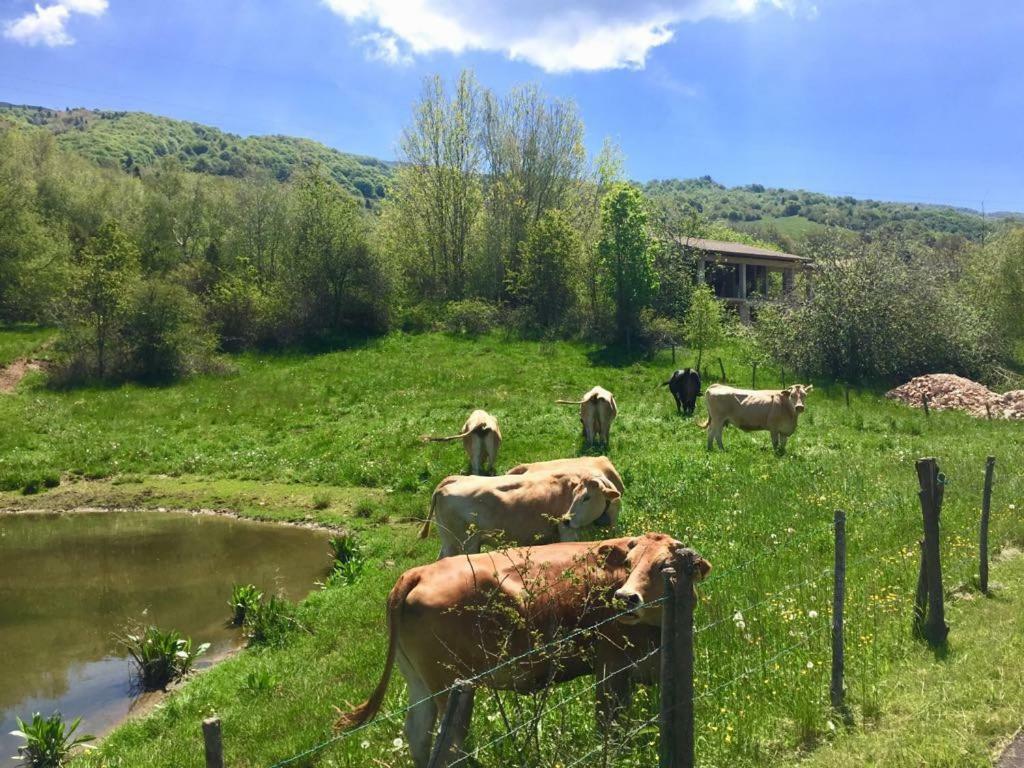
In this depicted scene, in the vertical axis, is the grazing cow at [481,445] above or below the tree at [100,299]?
below

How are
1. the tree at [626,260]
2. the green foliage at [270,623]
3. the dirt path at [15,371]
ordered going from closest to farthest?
the green foliage at [270,623]
the dirt path at [15,371]
the tree at [626,260]

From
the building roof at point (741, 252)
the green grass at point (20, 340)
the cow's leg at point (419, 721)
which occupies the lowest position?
the cow's leg at point (419, 721)

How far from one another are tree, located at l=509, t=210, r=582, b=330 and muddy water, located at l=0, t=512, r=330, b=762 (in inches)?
992

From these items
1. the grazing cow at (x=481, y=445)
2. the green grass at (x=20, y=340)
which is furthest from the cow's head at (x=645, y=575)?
the green grass at (x=20, y=340)

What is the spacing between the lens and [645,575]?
5043 mm

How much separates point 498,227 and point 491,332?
9870 mm

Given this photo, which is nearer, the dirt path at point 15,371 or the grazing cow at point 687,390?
the grazing cow at point 687,390

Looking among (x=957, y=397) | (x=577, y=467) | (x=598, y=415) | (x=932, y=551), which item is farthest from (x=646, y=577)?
(x=957, y=397)

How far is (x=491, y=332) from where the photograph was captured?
36.5 metres

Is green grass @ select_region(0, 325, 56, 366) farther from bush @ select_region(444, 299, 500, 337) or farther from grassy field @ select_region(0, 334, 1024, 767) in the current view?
bush @ select_region(444, 299, 500, 337)

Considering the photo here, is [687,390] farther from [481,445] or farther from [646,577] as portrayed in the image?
[646,577]

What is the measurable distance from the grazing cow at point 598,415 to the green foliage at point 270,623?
983 centimetres

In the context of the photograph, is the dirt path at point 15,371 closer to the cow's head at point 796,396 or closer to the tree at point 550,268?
the tree at point 550,268

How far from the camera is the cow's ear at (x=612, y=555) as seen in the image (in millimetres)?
5453
